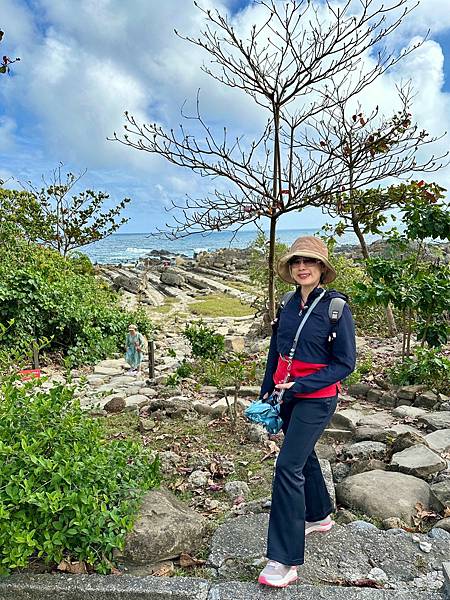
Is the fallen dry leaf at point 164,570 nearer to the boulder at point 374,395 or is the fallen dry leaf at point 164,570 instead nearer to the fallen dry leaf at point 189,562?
the fallen dry leaf at point 189,562

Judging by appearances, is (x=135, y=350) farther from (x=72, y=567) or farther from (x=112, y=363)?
(x=72, y=567)

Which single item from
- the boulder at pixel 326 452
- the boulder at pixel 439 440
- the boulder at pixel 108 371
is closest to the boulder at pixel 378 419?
the boulder at pixel 439 440

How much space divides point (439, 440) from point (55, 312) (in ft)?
23.7

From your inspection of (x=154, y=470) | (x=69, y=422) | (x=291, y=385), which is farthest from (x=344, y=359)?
(x=69, y=422)

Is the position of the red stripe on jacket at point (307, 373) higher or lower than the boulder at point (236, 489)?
higher

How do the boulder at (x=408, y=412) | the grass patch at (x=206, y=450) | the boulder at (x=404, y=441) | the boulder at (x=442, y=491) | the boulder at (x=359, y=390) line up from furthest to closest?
1. the boulder at (x=359, y=390)
2. the boulder at (x=408, y=412)
3. the boulder at (x=404, y=441)
4. the grass patch at (x=206, y=450)
5. the boulder at (x=442, y=491)

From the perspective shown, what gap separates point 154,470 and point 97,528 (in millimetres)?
557

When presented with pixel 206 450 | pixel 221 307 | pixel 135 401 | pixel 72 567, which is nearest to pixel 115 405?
pixel 135 401

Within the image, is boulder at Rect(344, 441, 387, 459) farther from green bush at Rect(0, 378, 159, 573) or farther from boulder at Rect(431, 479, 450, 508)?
green bush at Rect(0, 378, 159, 573)

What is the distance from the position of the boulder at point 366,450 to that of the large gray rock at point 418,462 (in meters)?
0.25

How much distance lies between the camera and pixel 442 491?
142 inches

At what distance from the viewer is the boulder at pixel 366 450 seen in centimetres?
436

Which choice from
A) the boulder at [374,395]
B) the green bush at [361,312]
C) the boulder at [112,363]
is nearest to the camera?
the boulder at [374,395]

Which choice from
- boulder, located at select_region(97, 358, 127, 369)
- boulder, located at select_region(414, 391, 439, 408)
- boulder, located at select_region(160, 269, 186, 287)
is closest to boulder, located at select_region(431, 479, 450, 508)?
boulder, located at select_region(414, 391, 439, 408)
